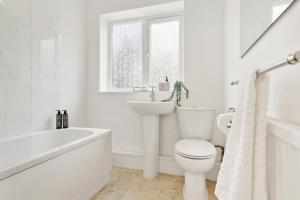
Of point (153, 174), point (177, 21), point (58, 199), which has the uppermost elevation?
point (177, 21)

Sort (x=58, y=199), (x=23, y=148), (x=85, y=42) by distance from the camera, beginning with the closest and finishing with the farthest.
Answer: (x=58, y=199), (x=23, y=148), (x=85, y=42)

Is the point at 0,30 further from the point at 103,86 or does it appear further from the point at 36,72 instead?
the point at 103,86

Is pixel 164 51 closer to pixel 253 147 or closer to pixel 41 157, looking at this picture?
pixel 41 157

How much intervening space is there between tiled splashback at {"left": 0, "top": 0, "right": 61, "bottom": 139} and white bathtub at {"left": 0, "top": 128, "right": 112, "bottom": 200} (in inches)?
6.4

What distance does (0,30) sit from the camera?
145cm

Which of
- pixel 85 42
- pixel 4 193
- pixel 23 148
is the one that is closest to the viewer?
pixel 4 193

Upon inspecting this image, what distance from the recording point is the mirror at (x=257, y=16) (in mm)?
653

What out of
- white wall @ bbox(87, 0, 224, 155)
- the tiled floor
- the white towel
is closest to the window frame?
white wall @ bbox(87, 0, 224, 155)

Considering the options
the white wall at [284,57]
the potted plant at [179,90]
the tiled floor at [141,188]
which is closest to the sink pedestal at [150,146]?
the tiled floor at [141,188]

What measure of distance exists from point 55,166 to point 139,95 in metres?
1.29

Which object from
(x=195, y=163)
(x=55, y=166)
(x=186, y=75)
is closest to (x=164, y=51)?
(x=186, y=75)

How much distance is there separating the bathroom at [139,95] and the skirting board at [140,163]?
1 centimetres

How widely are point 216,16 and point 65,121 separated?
2.08m

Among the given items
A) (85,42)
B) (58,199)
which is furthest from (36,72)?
(58,199)
